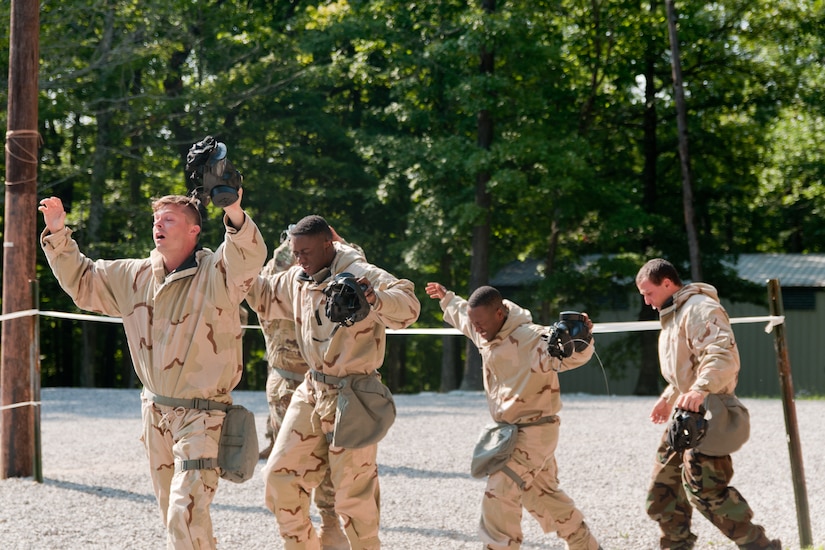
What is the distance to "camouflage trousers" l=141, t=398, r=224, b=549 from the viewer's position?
4.92m

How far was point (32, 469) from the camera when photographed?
9.93 meters

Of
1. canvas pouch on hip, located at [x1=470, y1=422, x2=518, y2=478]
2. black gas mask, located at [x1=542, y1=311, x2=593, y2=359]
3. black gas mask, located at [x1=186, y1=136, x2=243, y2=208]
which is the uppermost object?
black gas mask, located at [x1=186, y1=136, x2=243, y2=208]

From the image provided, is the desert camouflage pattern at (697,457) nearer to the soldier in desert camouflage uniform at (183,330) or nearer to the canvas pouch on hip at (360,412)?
the canvas pouch on hip at (360,412)

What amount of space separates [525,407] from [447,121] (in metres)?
23.8

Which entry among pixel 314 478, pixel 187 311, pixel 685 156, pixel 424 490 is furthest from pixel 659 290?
pixel 685 156

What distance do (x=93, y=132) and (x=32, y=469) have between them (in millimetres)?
21639

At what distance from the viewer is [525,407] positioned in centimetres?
618

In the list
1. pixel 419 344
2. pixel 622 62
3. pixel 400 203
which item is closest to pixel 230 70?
pixel 400 203

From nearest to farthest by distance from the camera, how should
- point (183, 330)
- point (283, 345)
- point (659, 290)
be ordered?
1. point (183, 330)
2. point (659, 290)
3. point (283, 345)


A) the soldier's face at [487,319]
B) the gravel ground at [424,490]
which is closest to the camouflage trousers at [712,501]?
the gravel ground at [424,490]

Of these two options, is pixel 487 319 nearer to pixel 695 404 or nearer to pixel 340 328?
pixel 340 328

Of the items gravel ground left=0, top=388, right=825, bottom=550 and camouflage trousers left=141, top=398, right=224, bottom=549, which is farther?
gravel ground left=0, top=388, right=825, bottom=550

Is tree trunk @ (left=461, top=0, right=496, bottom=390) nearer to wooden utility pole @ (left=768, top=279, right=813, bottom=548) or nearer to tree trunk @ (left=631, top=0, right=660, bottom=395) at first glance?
tree trunk @ (left=631, top=0, right=660, bottom=395)

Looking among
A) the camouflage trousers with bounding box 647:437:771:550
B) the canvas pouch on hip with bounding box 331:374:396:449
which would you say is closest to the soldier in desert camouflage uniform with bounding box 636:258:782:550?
the camouflage trousers with bounding box 647:437:771:550
